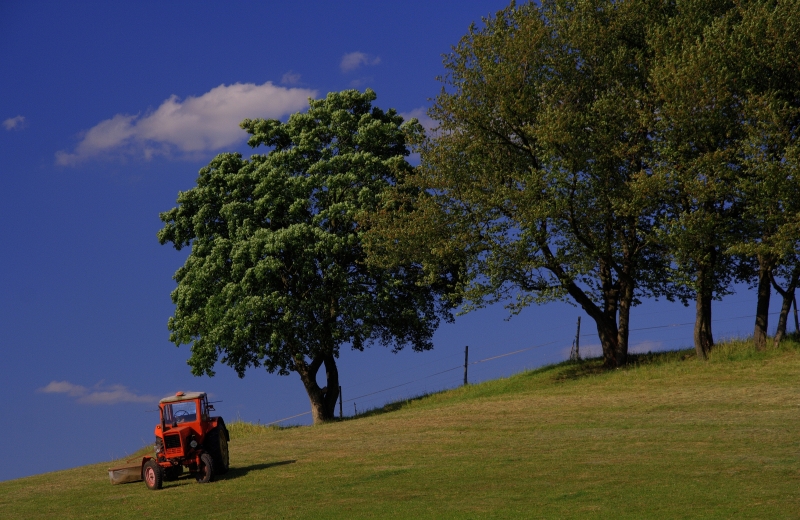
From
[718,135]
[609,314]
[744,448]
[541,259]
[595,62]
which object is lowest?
[744,448]

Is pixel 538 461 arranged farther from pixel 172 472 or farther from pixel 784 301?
pixel 784 301

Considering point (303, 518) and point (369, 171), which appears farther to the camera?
point (369, 171)

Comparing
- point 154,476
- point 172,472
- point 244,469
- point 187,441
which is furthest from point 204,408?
point 244,469

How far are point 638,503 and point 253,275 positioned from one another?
28.3 m

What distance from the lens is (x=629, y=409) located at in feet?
107

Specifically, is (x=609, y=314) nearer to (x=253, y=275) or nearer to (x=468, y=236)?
(x=468, y=236)

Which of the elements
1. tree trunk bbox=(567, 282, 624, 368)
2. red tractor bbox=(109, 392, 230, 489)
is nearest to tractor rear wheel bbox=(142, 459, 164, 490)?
red tractor bbox=(109, 392, 230, 489)

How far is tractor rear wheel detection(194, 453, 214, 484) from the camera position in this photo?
26.3m

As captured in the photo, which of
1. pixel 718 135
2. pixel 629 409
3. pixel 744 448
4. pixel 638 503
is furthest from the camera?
pixel 718 135

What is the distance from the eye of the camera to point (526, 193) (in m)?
38.0

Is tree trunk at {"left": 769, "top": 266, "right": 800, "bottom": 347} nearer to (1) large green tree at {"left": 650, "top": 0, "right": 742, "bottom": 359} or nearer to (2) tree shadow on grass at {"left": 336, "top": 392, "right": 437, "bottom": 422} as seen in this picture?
(1) large green tree at {"left": 650, "top": 0, "right": 742, "bottom": 359}

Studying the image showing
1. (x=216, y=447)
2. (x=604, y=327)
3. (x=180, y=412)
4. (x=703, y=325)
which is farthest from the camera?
(x=604, y=327)

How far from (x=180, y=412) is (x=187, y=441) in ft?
3.32

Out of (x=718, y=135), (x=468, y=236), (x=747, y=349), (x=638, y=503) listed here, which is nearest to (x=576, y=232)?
(x=468, y=236)
